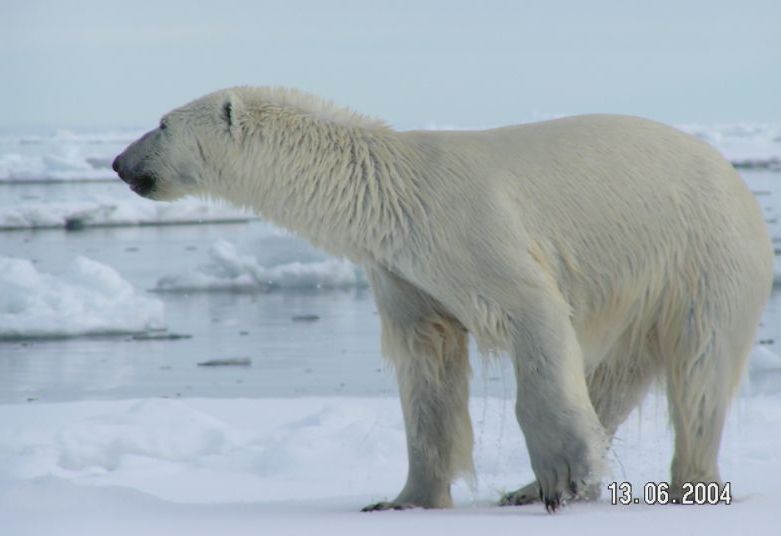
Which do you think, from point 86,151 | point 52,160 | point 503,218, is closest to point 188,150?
point 503,218

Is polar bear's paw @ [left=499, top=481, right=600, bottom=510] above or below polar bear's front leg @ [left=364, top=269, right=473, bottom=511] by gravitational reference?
below

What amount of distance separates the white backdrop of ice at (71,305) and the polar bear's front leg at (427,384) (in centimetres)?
597

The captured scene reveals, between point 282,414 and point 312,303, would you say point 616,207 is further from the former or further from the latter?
point 312,303

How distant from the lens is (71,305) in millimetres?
10125

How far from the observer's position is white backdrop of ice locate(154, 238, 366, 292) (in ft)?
39.9

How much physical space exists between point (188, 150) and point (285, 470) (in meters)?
1.50

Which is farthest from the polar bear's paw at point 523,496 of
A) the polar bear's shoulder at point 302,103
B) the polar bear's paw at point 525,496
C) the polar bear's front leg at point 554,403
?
the polar bear's shoulder at point 302,103

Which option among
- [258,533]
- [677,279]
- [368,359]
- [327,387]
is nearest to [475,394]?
[327,387]

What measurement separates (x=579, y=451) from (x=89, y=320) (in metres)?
6.85

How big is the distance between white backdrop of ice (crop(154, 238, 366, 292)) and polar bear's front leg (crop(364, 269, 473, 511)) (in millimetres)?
8040

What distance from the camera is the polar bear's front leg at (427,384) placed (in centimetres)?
412

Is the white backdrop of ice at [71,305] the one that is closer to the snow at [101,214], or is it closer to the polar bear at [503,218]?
the polar bear at [503,218]

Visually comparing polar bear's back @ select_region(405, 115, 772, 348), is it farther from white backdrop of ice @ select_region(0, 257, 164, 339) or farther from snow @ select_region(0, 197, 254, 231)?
snow @ select_region(0, 197, 254, 231)

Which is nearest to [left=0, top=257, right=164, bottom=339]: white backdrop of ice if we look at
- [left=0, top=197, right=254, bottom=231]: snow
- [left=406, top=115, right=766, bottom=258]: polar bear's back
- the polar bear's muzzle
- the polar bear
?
the polar bear's muzzle
